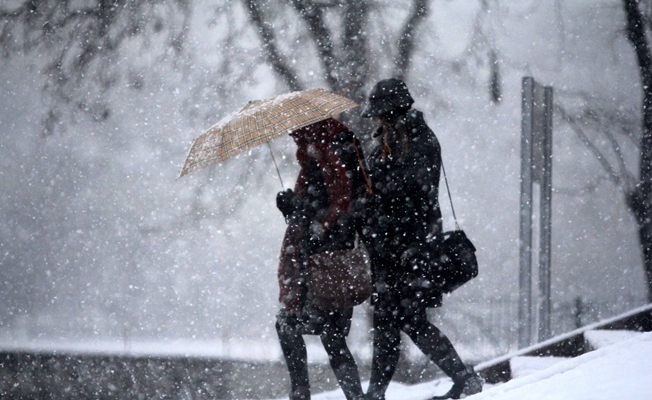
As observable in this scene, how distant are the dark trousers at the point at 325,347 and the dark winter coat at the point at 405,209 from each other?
1.01ft

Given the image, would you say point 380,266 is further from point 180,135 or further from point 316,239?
point 180,135

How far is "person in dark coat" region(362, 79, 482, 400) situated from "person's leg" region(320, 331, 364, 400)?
0.55ft

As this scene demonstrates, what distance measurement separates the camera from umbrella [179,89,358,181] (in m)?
3.45

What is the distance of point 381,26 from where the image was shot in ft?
26.5

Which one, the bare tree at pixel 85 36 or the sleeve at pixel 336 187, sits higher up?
the bare tree at pixel 85 36

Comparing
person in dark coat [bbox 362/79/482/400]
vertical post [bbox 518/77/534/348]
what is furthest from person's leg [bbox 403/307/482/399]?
vertical post [bbox 518/77/534/348]

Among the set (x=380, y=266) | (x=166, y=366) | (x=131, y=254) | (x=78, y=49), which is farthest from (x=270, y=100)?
(x=131, y=254)

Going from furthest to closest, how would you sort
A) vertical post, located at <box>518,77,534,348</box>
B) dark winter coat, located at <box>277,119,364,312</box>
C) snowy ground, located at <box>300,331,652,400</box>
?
vertical post, located at <box>518,77,534,348</box>, dark winter coat, located at <box>277,119,364,312</box>, snowy ground, located at <box>300,331,652,400</box>

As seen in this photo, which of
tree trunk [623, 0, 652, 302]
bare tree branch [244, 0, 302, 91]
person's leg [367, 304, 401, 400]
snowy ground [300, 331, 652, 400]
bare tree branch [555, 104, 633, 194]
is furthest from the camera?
bare tree branch [555, 104, 633, 194]

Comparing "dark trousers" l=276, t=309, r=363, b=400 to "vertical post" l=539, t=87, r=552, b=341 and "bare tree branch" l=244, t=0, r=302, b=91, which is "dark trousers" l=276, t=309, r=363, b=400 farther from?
"bare tree branch" l=244, t=0, r=302, b=91

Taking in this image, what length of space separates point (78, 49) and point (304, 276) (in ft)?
20.6

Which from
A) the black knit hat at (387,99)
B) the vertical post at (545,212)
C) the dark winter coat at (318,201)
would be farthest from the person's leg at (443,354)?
the vertical post at (545,212)

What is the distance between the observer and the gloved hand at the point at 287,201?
3.51 metres

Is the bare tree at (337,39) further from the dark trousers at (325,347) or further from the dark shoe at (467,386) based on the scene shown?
the dark shoe at (467,386)
